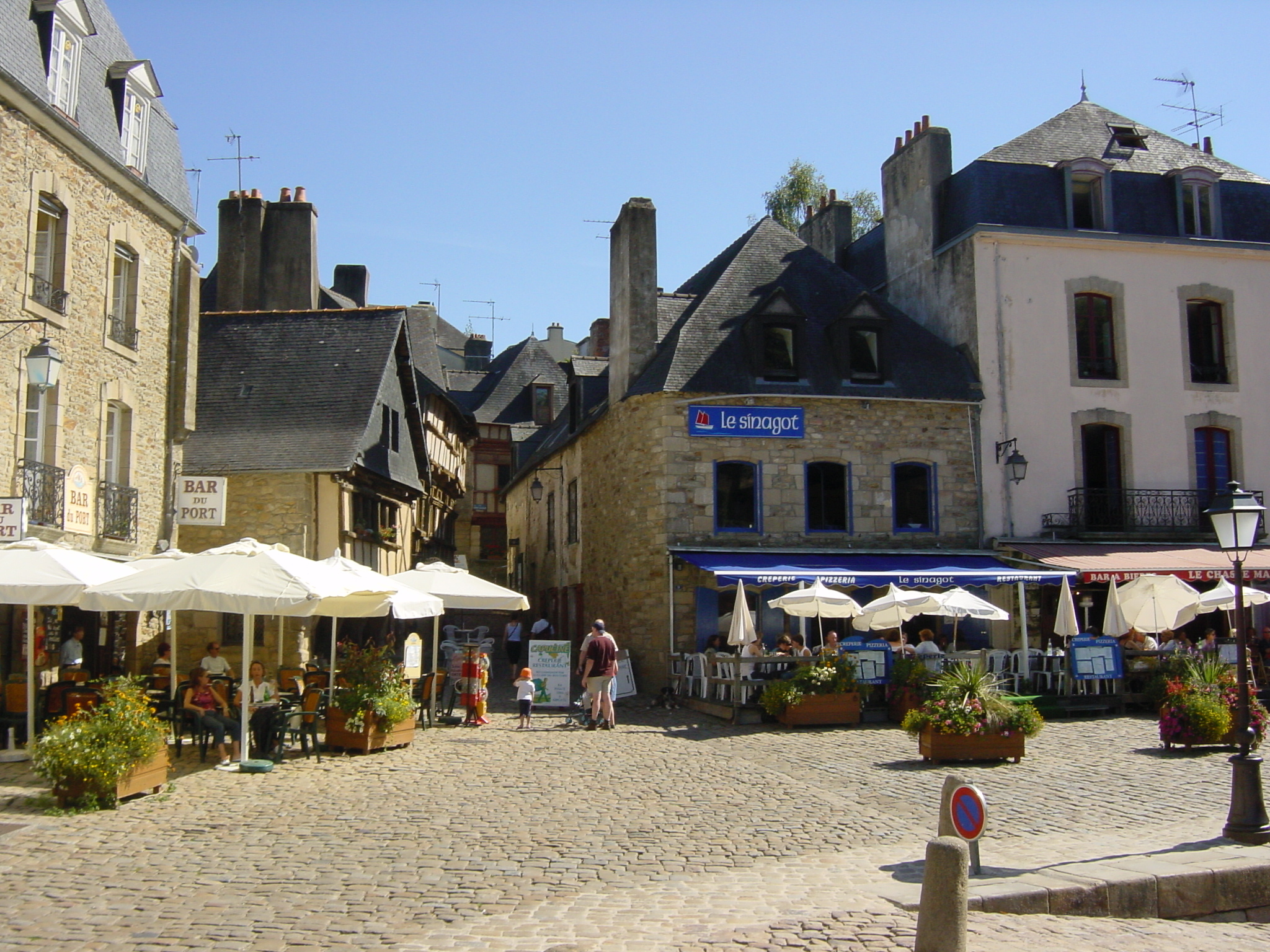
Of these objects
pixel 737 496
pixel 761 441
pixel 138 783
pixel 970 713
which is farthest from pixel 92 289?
pixel 970 713

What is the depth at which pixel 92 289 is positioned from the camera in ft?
48.9

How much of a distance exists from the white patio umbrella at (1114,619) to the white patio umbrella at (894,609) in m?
2.91

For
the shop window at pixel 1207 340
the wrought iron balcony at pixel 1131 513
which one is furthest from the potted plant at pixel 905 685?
the shop window at pixel 1207 340

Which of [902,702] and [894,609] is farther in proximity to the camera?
[894,609]

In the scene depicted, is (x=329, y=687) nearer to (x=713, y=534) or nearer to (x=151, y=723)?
(x=151, y=723)

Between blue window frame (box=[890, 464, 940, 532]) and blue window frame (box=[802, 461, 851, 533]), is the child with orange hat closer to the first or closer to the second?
blue window frame (box=[802, 461, 851, 533])

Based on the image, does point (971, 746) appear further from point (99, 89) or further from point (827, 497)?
point (99, 89)

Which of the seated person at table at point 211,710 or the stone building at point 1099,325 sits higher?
the stone building at point 1099,325

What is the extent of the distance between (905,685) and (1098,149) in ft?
43.4

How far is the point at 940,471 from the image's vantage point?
2000 centimetres

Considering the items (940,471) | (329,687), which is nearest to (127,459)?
(329,687)

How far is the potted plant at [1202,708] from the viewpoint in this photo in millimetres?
12258

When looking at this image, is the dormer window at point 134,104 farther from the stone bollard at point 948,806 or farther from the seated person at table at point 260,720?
the stone bollard at point 948,806

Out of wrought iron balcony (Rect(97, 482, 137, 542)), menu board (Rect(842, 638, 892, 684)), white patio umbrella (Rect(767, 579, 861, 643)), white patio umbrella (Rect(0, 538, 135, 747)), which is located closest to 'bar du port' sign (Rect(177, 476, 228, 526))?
wrought iron balcony (Rect(97, 482, 137, 542))
